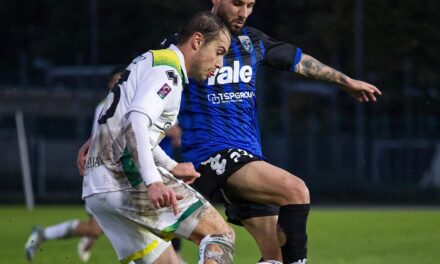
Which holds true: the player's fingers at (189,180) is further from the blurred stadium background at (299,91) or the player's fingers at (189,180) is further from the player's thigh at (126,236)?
the blurred stadium background at (299,91)

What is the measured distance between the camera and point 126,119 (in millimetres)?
5480

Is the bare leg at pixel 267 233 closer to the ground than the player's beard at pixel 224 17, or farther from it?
closer to the ground

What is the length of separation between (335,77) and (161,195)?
2.59 metres

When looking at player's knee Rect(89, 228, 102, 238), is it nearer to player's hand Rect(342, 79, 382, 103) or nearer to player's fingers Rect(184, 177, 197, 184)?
player's hand Rect(342, 79, 382, 103)

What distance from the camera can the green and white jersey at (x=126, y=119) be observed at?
5484 mm

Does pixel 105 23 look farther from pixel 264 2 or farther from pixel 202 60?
pixel 202 60

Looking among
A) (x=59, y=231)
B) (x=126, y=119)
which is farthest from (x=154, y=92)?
(x=59, y=231)

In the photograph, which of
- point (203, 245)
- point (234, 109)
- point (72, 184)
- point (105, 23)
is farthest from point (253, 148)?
point (105, 23)

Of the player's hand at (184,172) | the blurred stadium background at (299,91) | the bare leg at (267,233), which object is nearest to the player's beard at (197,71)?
the player's hand at (184,172)

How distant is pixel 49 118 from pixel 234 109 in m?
19.1

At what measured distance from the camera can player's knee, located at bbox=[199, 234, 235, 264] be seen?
572 cm

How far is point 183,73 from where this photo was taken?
5.65 metres

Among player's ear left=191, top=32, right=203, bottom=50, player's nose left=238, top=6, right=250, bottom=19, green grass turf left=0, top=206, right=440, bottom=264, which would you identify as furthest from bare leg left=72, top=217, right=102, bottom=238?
player's ear left=191, top=32, right=203, bottom=50

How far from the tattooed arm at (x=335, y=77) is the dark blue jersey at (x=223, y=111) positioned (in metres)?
0.43
